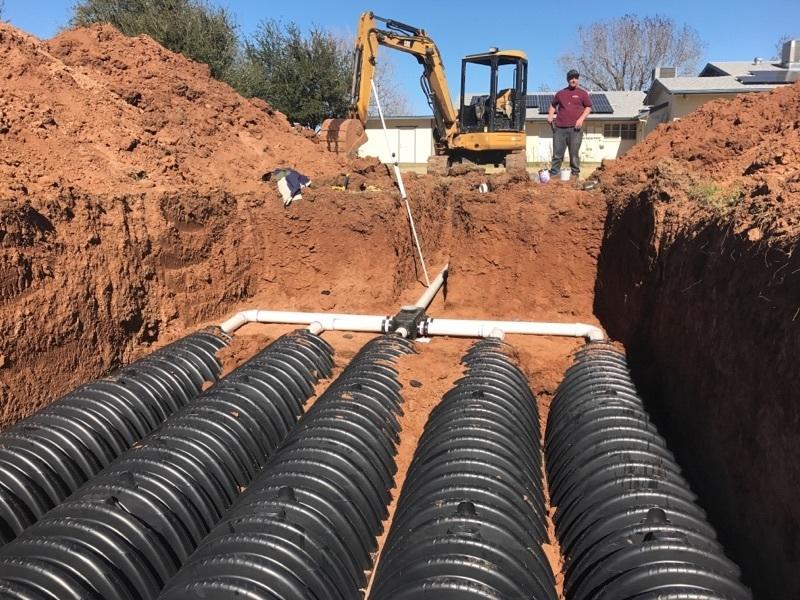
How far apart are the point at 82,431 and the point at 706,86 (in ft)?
104

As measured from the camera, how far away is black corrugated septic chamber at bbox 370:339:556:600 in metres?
3.25

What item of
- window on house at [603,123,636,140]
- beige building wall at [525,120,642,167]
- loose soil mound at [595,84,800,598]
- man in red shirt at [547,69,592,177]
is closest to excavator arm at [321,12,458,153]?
man in red shirt at [547,69,592,177]

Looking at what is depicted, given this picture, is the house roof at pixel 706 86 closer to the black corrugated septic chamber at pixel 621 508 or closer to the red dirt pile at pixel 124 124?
the red dirt pile at pixel 124 124

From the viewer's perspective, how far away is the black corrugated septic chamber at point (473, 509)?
3252mm

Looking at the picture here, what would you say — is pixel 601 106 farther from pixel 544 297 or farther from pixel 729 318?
pixel 729 318

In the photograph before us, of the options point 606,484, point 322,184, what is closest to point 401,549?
point 606,484

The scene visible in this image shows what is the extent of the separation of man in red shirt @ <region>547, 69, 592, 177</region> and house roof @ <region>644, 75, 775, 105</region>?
18.5 m

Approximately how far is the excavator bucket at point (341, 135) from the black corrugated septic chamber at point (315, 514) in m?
9.97

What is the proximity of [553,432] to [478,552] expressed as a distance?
110 inches

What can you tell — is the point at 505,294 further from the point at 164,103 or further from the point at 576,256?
the point at 164,103

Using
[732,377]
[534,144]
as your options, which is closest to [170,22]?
[534,144]

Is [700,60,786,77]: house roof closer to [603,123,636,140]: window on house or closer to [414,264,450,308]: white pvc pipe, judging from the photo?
[603,123,636,140]: window on house

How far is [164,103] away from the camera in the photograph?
1221 cm

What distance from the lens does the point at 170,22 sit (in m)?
22.9
